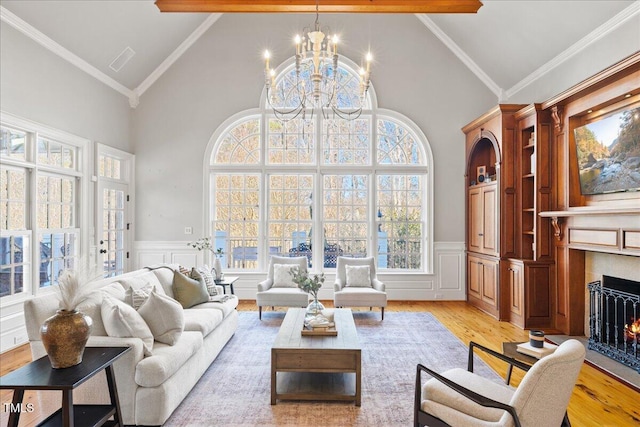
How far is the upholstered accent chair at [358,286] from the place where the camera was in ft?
17.6

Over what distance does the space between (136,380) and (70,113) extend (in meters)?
4.22

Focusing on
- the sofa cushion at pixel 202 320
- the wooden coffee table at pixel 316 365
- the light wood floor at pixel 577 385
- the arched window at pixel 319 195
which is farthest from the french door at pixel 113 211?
the wooden coffee table at pixel 316 365

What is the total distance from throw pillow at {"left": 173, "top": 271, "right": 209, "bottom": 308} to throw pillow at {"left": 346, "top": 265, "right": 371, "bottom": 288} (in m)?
2.33

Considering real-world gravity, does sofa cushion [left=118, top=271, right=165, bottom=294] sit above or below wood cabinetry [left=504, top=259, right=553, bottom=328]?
above

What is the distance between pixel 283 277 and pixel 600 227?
13.1ft

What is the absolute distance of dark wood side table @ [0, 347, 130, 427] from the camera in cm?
196

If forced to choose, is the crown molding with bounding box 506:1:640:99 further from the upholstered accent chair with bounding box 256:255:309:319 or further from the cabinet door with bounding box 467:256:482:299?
the upholstered accent chair with bounding box 256:255:309:319

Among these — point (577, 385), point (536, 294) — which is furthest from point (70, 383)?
point (536, 294)

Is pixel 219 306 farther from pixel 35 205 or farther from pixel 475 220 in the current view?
pixel 475 220

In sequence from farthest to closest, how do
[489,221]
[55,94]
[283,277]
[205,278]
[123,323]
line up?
[489,221] → [283,277] → [55,94] → [205,278] → [123,323]

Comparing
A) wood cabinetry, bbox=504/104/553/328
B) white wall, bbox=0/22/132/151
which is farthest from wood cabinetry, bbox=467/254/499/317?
white wall, bbox=0/22/132/151

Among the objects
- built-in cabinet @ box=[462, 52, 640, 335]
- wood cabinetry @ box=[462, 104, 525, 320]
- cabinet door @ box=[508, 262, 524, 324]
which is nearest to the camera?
built-in cabinet @ box=[462, 52, 640, 335]

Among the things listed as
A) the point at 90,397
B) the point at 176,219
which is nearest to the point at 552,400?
the point at 90,397

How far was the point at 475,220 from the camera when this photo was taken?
639cm
